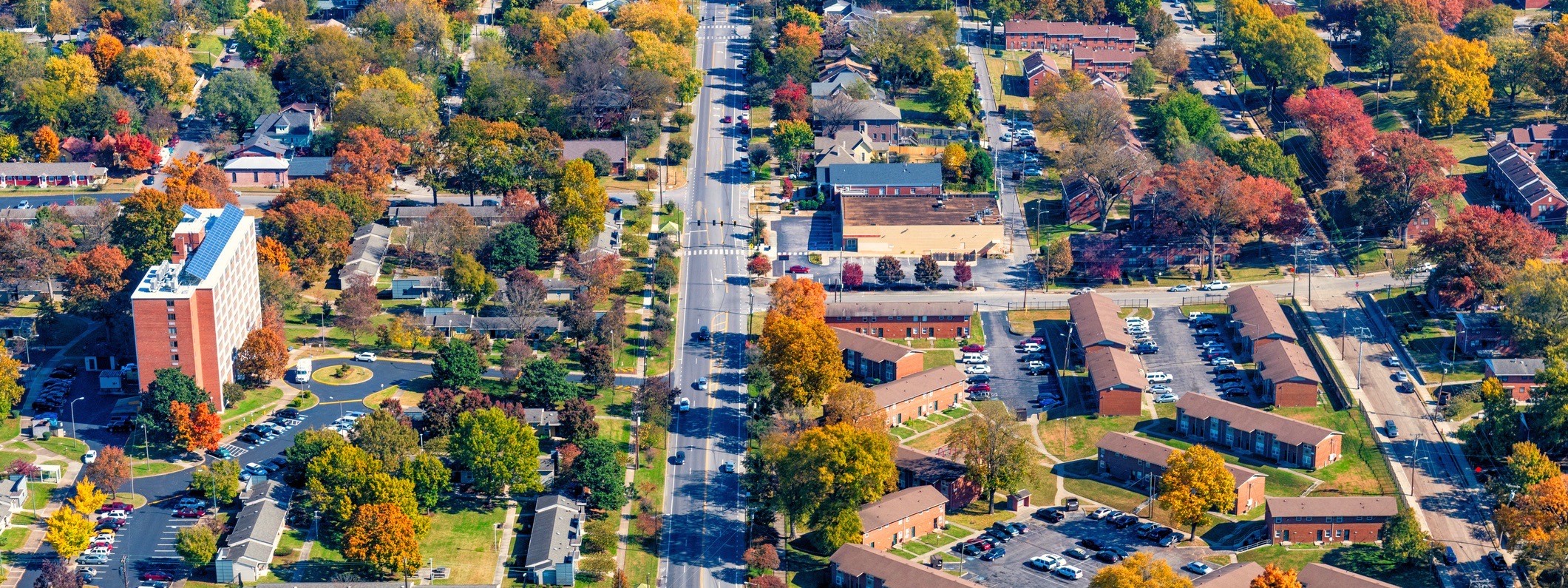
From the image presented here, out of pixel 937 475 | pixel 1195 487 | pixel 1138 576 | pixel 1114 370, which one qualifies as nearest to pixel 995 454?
pixel 937 475

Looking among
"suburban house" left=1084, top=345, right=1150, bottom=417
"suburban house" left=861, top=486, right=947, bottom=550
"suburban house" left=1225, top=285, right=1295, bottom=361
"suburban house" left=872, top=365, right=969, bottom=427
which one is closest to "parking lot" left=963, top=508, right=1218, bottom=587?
"suburban house" left=861, top=486, right=947, bottom=550

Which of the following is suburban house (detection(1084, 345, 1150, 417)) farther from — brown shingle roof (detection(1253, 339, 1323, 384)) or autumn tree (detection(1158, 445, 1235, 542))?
autumn tree (detection(1158, 445, 1235, 542))

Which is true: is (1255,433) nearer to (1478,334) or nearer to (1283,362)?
(1283,362)

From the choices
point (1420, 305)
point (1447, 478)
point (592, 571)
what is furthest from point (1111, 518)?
point (1420, 305)

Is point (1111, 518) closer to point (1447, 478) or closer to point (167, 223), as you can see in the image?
point (1447, 478)

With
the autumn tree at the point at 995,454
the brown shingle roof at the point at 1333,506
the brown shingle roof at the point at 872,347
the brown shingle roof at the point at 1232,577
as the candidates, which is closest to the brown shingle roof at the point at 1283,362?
the brown shingle roof at the point at 1333,506
